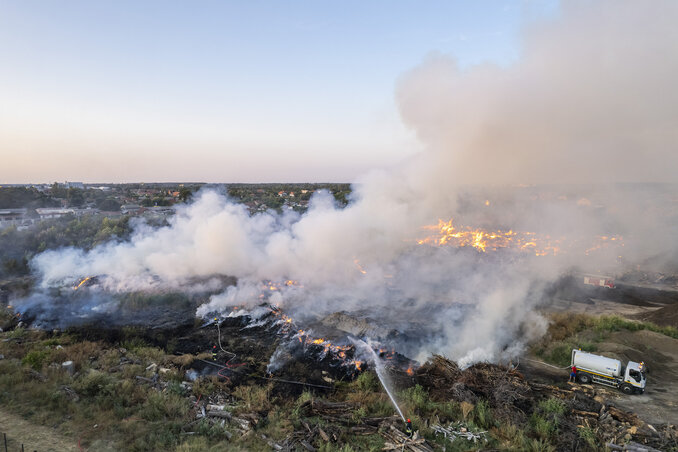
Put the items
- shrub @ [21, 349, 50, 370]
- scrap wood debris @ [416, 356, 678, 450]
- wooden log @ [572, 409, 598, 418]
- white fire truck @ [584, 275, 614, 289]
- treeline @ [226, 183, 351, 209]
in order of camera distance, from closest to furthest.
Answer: scrap wood debris @ [416, 356, 678, 450]
wooden log @ [572, 409, 598, 418]
shrub @ [21, 349, 50, 370]
white fire truck @ [584, 275, 614, 289]
treeline @ [226, 183, 351, 209]

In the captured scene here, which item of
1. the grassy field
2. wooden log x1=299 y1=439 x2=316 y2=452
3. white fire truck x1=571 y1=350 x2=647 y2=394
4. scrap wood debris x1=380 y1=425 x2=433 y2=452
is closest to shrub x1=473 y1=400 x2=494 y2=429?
the grassy field

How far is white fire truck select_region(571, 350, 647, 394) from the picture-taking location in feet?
40.2

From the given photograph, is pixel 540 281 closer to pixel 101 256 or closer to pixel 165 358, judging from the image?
pixel 165 358

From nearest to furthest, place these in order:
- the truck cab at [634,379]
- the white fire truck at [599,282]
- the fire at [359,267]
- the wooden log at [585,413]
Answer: the wooden log at [585,413], the truck cab at [634,379], the fire at [359,267], the white fire truck at [599,282]

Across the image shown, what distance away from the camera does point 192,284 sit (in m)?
22.9

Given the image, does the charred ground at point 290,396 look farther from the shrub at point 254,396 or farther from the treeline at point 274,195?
the treeline at point 274,195

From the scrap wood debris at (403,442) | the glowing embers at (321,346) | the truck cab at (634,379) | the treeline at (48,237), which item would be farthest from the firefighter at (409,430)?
the treeline at (48,237)

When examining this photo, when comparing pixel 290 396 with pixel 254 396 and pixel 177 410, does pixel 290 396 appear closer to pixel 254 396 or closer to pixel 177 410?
pixel 254 396

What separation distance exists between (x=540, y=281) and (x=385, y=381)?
20535mm

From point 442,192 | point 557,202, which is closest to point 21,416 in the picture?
point 442,192

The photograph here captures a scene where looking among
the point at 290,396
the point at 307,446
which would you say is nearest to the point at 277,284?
the point at 290,396

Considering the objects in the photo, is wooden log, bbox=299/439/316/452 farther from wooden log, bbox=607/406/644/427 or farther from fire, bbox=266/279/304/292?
fire, bbox=266/279/304/292

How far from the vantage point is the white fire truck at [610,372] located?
12250 millimetres

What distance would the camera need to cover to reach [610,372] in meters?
12.6
